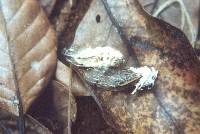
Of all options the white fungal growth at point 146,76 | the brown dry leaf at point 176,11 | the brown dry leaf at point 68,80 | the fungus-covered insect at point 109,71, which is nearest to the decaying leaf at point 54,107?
the brown dry leaf at point 68,80

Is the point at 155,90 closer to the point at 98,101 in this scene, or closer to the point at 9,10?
the point at 98,101

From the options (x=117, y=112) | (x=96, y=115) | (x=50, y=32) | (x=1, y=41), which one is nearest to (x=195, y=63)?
(x=117, y=112)

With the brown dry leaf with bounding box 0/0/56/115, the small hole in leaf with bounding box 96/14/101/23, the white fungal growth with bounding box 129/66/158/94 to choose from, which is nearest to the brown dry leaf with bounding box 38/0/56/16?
the brown dry leaf with bounding box 0/0/56/115

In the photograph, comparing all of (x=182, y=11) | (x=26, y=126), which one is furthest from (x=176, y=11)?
(x=26, y=126)

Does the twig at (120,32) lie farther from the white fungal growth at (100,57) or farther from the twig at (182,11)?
the twig at (182,11)

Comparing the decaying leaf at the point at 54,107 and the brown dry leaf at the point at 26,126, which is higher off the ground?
the decaying leaf at the point at 54,107
